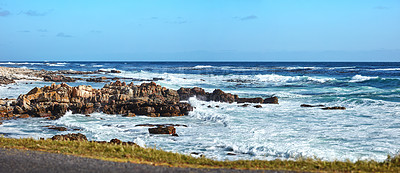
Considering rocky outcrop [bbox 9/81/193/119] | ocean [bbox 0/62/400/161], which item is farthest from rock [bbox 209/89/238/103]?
rocky outcrop [bbox 9/81/193/119]

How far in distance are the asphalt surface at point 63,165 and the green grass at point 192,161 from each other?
1.55ft

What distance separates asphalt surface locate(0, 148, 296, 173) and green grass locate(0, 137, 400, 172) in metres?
0.47

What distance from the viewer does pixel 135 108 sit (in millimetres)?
24078

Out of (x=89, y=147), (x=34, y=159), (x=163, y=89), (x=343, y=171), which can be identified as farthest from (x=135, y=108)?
(x=343, y=171)

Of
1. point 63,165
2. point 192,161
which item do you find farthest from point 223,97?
point 63,165

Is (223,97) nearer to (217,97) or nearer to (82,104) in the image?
(217,97)

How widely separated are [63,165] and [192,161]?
319 centimetres

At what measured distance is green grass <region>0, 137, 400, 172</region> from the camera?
913cm

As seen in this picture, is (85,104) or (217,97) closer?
(85,104)

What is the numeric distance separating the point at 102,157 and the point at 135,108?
47.6 ft

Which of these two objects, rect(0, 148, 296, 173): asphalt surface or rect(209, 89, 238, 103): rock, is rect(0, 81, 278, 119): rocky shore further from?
rect(0, 148, 296, 173): asphalt surface

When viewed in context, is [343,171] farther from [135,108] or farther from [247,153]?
[135,108]

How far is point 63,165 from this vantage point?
8.84 meters

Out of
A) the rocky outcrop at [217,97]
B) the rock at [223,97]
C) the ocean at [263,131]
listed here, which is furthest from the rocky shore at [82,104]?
the rock at [223,97]
